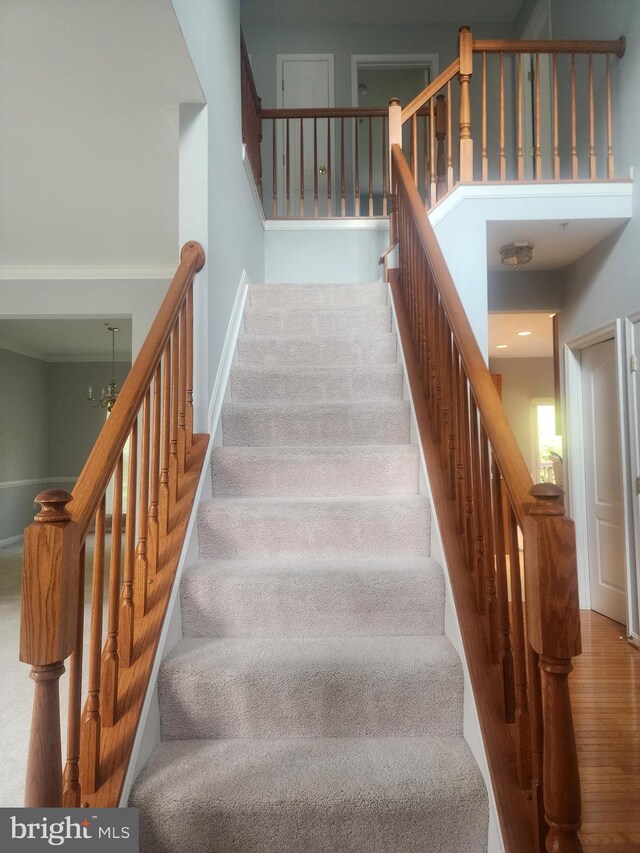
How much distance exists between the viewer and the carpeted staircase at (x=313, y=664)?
130 cm

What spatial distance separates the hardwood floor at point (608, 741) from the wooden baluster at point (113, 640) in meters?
1.44

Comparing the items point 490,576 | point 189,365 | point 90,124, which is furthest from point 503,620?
point 90,124

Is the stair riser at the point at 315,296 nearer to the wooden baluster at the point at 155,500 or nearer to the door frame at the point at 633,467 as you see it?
the door frame at the point at 633,467

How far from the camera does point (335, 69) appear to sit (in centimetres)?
607

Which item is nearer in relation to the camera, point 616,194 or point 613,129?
point 616,194

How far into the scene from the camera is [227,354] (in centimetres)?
284

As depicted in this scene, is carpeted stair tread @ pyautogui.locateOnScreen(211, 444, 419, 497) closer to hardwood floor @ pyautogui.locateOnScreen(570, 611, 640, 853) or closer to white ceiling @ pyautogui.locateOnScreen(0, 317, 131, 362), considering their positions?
hardwood floor @ pyautogui.locateOnScreen(570, 611, 640, 853)

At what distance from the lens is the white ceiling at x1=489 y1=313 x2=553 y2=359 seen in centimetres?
607

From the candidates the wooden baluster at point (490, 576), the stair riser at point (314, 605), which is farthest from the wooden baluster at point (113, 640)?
the wooden baluster at point (490, 576)

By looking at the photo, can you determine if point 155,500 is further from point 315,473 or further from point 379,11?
point 379,11

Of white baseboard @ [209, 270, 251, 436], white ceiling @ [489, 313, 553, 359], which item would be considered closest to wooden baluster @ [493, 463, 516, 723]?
white baseboard @ [209, 270, 251, 436]

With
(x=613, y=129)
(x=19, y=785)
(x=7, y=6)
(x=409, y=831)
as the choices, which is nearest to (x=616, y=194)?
(x=613, y=129)

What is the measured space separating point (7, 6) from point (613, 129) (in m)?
3.52

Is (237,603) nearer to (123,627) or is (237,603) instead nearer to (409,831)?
(123,627)
